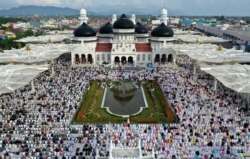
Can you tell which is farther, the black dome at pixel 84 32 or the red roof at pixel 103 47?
the black dome at pixel 84 32

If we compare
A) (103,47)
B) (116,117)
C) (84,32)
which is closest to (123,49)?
(103,47)

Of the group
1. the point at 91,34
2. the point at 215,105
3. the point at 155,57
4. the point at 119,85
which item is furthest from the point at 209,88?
the point at 91,34

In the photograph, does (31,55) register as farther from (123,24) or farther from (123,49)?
(123,24)

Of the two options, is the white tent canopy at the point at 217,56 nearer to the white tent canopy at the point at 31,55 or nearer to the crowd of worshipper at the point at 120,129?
the crowd of worshipper at the point at 120,129

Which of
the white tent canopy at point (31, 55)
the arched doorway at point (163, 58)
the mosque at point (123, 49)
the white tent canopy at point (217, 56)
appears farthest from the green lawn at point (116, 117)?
the arched doorway at point (163, 58)

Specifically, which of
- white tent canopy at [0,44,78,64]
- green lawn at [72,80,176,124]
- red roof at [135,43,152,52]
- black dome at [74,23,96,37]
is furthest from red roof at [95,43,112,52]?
green lawn at [72,80,176,124]

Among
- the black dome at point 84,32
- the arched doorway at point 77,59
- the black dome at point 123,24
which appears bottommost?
the arched doorway at point 77,59
